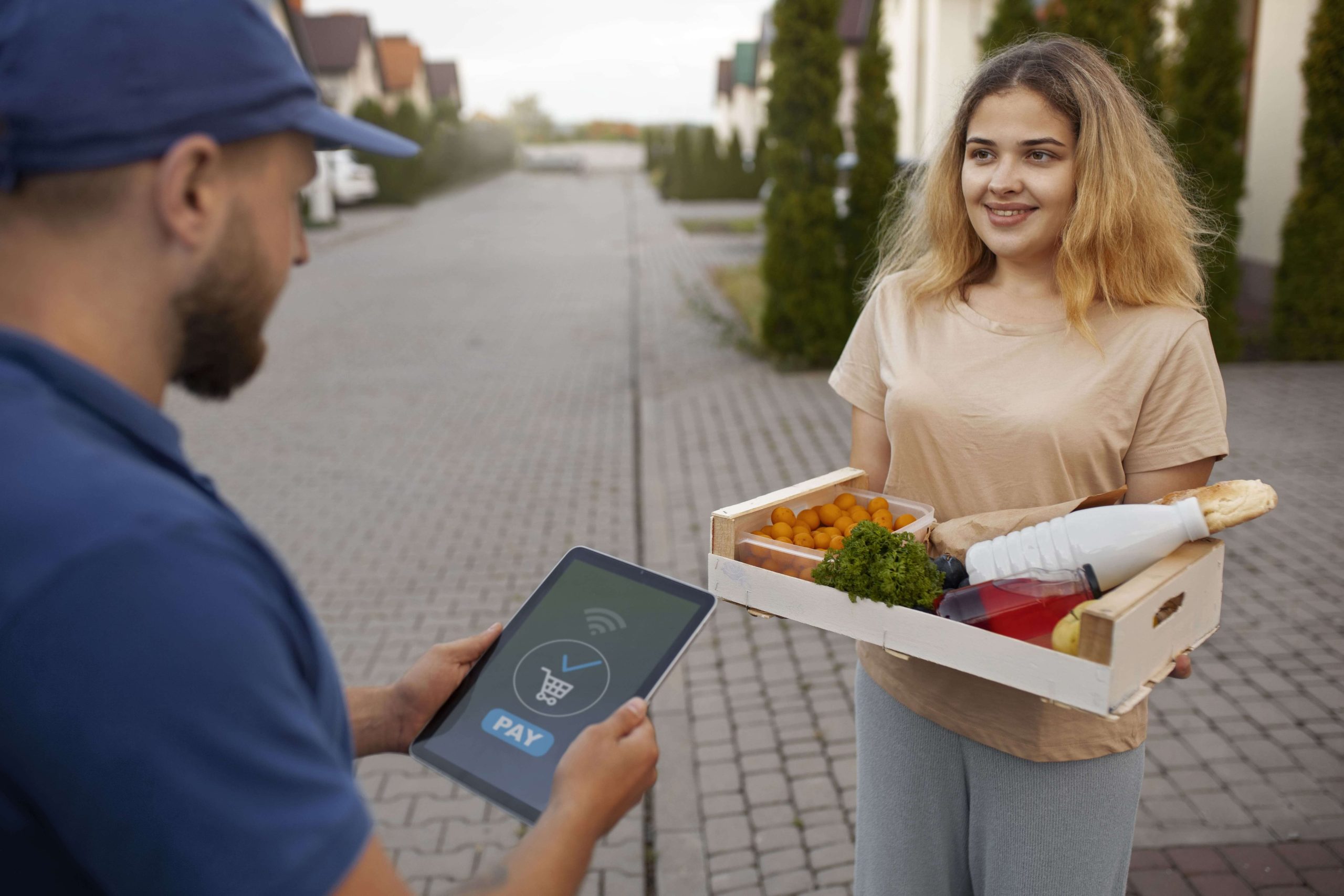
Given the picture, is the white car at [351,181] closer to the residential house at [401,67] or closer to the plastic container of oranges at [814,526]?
the residential house at [401,67]

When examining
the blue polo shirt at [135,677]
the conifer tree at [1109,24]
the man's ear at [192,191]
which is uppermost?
the conifer tree at [1109,24]

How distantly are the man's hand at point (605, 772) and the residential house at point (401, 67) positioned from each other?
6564 cm

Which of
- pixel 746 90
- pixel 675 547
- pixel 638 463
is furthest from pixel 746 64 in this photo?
pixel 675 547

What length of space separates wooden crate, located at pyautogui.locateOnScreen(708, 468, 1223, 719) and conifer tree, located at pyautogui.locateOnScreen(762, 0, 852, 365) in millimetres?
8989

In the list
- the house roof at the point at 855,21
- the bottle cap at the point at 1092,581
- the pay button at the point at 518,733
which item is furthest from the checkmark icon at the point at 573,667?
the house roof at the point at 855,21

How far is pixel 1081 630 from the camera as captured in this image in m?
1.62

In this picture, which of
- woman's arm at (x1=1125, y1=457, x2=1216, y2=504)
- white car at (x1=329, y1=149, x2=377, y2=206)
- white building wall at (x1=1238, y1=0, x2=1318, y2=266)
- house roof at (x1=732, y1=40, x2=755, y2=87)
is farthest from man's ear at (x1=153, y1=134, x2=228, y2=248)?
house roof at (x1=732, y1=40, x2=755, y2=87)

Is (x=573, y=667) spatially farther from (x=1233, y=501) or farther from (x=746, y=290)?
(x=746, y=290)

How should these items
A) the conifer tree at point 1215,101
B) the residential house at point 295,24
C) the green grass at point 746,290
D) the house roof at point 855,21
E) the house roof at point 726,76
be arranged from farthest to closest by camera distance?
the house roof at point 726,76 → the residential house at point 295,24 → the house roof at point 855,21 → the green grass at point 746,290 → the conifer tree at point 1215,101

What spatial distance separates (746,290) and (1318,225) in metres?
7.76

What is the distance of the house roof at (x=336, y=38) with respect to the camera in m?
48.8

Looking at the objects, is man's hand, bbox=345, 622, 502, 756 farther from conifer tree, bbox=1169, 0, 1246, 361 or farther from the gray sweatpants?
conifer tree, bbox=1169, 0, 1246, 361

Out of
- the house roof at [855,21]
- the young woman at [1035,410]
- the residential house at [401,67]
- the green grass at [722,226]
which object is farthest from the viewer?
the residential house at [401,67]

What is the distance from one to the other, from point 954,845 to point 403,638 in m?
3.68
